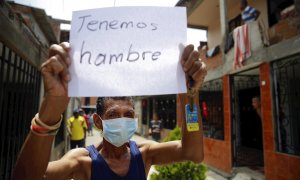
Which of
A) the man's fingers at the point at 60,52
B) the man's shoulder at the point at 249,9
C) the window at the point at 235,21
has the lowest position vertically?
the man's fingers at the point at 60,52

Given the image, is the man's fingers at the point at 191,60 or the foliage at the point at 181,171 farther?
the foliage at the point at 181,171

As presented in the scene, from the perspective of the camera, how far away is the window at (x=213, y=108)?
29.5 ft

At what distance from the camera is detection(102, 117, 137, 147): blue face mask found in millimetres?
1682

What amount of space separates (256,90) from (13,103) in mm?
9545

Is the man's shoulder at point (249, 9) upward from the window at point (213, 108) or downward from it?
upward

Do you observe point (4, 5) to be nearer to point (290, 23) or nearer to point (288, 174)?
point (290, 23)

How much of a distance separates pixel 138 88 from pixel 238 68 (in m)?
6.85

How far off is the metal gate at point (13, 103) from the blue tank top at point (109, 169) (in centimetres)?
219

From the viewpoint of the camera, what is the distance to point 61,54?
3.95ft

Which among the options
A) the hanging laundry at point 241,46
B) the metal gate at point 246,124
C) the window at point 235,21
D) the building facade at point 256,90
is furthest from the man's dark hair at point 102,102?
the window at point 235,21

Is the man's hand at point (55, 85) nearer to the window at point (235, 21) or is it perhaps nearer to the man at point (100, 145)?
the man at point (100, 145)

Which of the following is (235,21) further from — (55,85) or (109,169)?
(55,85)

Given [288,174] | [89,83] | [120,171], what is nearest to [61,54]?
[89,83]

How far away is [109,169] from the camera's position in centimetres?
164
